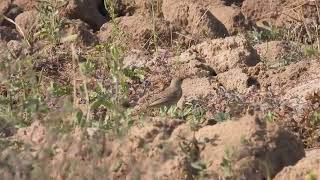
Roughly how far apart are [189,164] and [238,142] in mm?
246

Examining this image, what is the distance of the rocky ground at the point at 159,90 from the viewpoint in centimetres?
345

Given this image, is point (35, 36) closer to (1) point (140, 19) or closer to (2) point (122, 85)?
(1) point (140, 19)

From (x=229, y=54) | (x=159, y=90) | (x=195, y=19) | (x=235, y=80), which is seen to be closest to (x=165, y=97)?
(x=159, y=90)

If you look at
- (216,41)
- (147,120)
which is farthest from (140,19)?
(147,120)

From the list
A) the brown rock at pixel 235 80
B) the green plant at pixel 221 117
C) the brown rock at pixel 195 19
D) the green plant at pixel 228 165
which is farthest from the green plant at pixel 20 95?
the brown rock at pixel 195 19

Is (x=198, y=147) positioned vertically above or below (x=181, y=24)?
above

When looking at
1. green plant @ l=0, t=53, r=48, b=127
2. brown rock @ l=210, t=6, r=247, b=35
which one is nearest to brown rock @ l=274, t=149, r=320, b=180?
green plant @ l=0, t=53, r=48, b=127

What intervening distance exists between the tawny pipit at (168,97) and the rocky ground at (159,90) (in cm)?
8

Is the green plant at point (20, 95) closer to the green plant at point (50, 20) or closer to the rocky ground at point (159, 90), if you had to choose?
the rocky ground at point (159, 90)

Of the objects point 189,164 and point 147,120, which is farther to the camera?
point 147,120

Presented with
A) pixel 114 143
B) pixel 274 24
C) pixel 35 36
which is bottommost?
pixel 274 24

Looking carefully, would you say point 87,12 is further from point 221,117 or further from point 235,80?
point 221,117

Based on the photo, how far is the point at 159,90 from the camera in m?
5.82

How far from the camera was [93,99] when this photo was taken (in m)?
5.08
